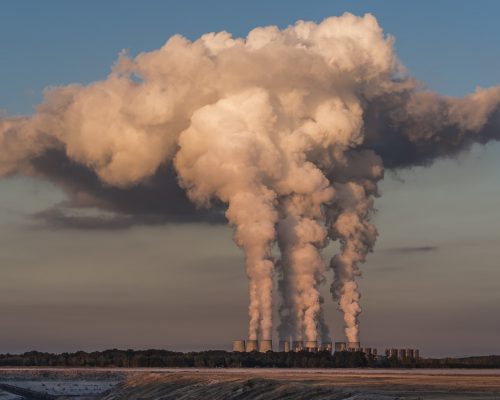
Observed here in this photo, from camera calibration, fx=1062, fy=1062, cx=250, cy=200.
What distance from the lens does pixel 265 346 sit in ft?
600

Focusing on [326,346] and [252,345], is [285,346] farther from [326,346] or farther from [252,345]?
[326,346]

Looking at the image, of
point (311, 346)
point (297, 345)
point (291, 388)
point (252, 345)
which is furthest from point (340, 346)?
point (291, 388)

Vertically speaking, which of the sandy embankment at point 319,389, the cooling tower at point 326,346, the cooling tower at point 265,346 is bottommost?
the sandy embankment at point 319,389

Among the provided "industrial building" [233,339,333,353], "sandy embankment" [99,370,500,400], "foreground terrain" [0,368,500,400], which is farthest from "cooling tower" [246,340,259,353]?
"sandy embankment" [99,370,500,400]

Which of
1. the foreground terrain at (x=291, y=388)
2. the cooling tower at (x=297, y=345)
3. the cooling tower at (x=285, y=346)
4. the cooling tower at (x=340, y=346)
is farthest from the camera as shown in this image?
the cooling tower at (x=340, y=346)

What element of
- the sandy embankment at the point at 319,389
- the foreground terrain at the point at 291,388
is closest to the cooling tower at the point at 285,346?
the foreground terrain at the point at 291,388

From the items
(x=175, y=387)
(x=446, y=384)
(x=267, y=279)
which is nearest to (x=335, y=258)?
(x=267, y=279)

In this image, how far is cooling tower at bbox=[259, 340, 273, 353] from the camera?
596 ft

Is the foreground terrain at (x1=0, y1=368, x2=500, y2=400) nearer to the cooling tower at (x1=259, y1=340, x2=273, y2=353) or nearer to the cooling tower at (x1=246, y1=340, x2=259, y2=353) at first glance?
the cooling tower at (x1=259, y1=340, x2=273, y2=353)

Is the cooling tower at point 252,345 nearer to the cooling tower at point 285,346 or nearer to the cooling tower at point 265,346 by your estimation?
the cooling tower at point 265,346

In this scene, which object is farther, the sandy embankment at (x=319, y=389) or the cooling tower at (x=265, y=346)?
the cooling tower at (x=265, y=346)

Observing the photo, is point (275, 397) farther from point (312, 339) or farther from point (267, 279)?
point (312, 339)

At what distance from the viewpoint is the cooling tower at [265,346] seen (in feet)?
596

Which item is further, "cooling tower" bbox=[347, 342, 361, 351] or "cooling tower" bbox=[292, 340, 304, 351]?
"cooling tower" bbox=[347, 342, 361, 351]
